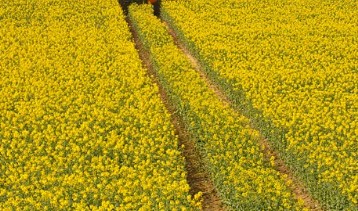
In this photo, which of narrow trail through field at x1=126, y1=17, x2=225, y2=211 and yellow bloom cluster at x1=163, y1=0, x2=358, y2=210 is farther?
narrow trail through field at x1=126, y1=17, x2=225, y2=211

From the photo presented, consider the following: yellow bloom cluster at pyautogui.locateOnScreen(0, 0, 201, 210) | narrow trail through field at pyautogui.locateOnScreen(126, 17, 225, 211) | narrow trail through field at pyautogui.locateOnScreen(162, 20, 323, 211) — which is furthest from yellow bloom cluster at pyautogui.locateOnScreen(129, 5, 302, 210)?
yellow bloom cluster at pyautogui.locateOnScreen(0, 0, 201, 210)

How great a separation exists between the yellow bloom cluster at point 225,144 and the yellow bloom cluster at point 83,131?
0.81 metres

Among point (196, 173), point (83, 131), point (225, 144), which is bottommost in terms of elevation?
point (196, 173)

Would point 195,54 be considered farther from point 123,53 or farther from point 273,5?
point 273,5

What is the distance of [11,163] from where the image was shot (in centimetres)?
1167

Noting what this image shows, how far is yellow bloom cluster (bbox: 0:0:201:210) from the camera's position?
10.5 m

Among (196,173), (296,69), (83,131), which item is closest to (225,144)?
(196,173)

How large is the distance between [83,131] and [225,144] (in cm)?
337

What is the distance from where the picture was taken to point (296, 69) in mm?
17609

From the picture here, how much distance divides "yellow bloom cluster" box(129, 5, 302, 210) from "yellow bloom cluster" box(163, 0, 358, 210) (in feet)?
2.85

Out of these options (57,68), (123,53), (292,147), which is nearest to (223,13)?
(123,53)

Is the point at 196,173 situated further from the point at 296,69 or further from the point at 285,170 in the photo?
the point at 296,69

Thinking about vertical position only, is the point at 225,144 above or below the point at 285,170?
above

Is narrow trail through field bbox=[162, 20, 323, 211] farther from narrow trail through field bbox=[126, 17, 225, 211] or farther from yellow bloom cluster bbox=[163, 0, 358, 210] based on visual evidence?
narrow trail through field bbox=[126, 17, 225, 211]
